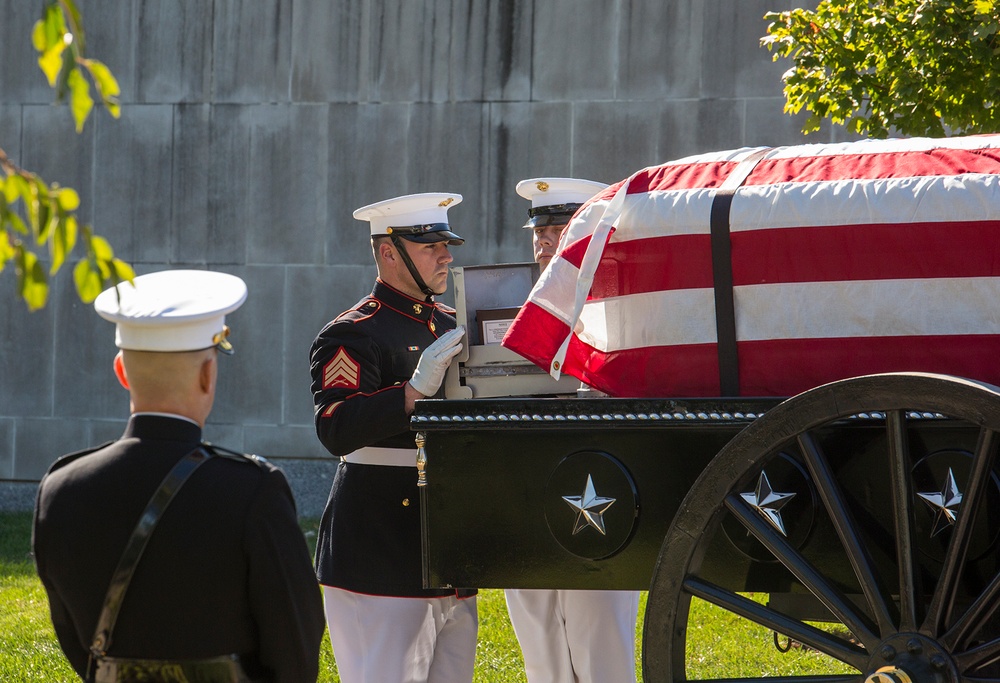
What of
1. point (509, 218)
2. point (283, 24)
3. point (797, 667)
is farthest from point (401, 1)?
point (797, 667)

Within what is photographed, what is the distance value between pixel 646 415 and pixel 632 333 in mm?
274

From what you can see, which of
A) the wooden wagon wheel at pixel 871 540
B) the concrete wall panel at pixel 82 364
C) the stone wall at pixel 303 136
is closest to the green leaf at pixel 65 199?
the wooden wagon wheel at pixel 871 540

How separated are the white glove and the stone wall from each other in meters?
4.56

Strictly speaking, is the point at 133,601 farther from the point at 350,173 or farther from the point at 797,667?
the point at 350,173

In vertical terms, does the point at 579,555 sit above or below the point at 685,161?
below

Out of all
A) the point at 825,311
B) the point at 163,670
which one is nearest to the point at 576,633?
the point at 825,311

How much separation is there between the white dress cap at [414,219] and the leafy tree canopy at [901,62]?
1969 mm

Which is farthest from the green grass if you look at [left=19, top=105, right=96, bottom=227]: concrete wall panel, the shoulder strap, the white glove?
[left=19, top=105, right=96, bottom=227]: concrete wall panel

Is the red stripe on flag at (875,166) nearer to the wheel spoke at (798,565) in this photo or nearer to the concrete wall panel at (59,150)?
the wheel spoke at (798,565)

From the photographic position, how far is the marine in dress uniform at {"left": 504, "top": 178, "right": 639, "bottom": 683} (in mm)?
3457

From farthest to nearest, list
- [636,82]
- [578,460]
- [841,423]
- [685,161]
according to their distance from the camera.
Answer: [636,82] → [685,161] → [578,460] → [841,423]

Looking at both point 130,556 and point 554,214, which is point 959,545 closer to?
point 130,556

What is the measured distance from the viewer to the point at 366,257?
7785 millimetres

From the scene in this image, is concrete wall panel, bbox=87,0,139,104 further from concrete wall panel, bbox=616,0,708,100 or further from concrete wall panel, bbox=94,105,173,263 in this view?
concrete wall panel, bbox=616,0,708,100
